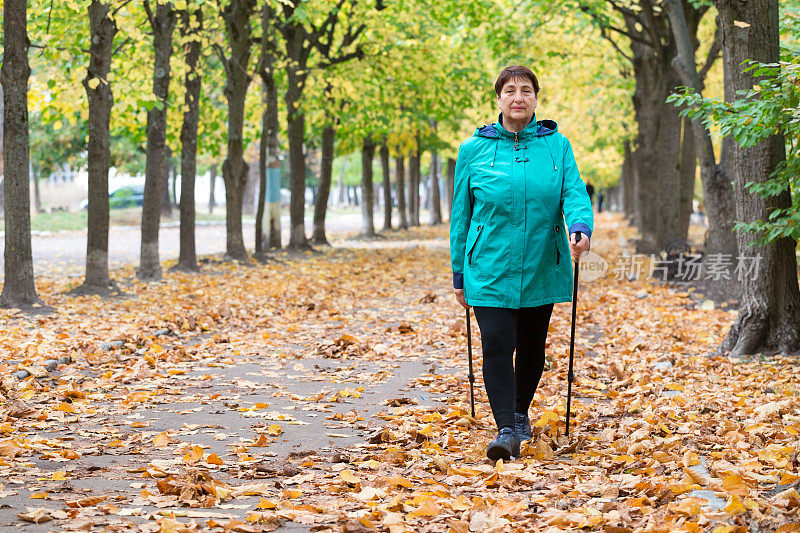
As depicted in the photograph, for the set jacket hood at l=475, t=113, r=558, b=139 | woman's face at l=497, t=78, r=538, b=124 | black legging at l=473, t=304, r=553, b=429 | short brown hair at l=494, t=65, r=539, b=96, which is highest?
short brown hair at l=494, t=65, r=539, b=96

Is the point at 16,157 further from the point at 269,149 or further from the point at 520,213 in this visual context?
the point at 269,149

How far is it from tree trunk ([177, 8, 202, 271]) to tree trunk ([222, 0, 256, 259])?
829 millimetres

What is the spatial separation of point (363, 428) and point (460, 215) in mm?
1724

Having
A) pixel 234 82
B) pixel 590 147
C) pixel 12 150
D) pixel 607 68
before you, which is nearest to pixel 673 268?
pixel 234 82

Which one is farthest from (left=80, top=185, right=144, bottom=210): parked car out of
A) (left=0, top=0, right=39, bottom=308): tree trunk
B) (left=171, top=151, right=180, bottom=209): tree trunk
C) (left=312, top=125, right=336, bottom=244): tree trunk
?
(left=0, top=0, right=39, bottom=308): tree trunk

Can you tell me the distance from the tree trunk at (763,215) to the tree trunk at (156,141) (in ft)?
31.9

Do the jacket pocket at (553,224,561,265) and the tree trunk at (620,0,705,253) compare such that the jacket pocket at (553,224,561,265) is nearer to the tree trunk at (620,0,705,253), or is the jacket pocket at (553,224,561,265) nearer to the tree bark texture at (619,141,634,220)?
the tree trunk at (620,0,705,253)

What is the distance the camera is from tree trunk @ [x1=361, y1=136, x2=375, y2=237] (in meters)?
32.3

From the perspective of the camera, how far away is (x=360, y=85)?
23844mm

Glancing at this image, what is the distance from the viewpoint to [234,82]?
18906 millimetres

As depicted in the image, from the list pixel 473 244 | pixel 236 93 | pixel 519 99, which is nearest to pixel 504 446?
pixel 473 244

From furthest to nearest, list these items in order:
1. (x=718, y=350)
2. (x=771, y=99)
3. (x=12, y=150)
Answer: (x=12, y=150), (x=718, y=350), (x=771, y=99)

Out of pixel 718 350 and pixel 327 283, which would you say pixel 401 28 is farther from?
pixel 718 350

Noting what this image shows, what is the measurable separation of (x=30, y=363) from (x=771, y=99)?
21.5 ft
